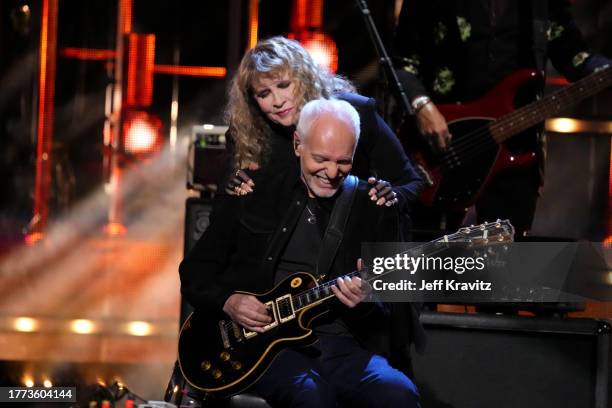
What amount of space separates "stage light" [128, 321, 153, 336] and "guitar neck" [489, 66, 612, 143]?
288 cm

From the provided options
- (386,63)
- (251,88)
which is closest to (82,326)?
(386,63)

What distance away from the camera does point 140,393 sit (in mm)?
5402

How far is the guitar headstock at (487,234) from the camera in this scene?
321 centimetres

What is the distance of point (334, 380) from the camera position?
3.44 metres

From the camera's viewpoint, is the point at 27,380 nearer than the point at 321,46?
Yes

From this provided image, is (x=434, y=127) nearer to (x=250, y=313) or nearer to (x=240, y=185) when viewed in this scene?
(x=240, y=185)

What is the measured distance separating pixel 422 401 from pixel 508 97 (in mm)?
1314

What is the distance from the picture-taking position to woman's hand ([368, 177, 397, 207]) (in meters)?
3.56

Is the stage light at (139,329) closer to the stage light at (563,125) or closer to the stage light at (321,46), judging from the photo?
the stage light at (321,46)

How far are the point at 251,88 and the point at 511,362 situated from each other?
1.35 meters

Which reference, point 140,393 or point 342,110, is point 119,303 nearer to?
point 140,393

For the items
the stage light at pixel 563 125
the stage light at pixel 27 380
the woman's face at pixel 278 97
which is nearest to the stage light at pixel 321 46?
the stage light at pixel 563 125

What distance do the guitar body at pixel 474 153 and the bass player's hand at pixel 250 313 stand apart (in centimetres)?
127

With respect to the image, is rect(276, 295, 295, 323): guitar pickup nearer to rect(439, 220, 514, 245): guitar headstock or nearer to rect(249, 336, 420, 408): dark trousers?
rect(249, 336, 420, 408): dark trousers
